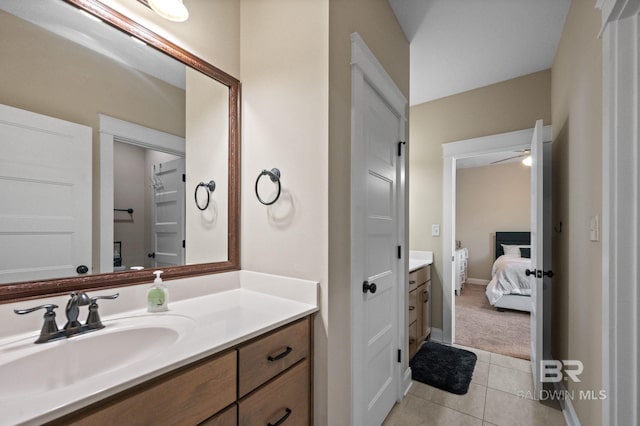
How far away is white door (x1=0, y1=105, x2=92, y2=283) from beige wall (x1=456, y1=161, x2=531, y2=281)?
258 inches

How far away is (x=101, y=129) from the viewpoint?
1.10m

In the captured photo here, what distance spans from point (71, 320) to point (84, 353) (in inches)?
4.5

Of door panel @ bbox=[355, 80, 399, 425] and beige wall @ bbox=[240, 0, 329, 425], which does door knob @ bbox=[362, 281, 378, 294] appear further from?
beige wall @ bbox=[240, 0, 329, 425]

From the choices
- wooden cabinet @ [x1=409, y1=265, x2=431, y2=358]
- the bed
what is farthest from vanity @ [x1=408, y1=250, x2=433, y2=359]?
the bed

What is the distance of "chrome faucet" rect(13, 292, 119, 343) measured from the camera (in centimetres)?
83

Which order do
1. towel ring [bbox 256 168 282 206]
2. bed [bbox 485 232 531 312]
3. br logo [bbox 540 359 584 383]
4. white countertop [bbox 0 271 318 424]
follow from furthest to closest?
1. bed [bbox 485 232 531 312]
2. br logo [bbox 540 359 584 383]
3. towel ring [bbox 256 168 282 206]
4. white countertop [bbox 0 271 318 424]

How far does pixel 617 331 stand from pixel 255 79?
Result: 1.95 metres

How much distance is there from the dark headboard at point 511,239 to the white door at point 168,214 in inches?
239

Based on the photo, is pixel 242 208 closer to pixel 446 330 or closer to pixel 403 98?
pixel 403 98

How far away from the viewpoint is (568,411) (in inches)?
69.7

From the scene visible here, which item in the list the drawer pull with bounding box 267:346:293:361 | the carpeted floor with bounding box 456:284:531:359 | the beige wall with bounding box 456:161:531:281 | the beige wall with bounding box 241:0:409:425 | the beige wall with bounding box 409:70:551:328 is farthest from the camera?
the beige wall with bounding box 456:161:531:281

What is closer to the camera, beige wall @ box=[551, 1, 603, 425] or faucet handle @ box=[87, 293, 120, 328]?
faucet handle @ box=[87, 293, 120, 328]

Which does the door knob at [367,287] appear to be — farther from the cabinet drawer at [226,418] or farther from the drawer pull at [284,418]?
the cabinet drawer at [226,418]

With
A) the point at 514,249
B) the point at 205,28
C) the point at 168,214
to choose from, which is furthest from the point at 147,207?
the point at 514,249
